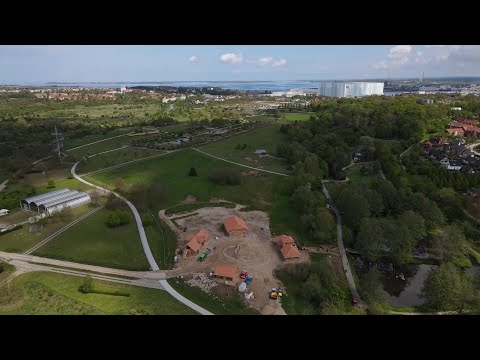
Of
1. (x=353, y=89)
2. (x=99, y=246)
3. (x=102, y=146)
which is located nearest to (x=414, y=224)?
(x=99, y=246)

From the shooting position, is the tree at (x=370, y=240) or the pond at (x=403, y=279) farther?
the tree at (x=370, y=240)

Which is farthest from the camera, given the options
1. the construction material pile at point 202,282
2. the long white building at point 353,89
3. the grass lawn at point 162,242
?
the long white building at point 353,89

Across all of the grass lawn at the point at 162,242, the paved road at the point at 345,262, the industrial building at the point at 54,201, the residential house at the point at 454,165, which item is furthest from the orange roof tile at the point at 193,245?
the residential house at the point at 454,165

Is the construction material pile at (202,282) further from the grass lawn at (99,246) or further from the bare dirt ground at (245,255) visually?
the grass lawn at (99,246)

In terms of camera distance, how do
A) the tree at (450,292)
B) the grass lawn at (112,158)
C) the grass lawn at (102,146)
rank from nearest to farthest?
the tree at (450,292)
the grass lawn at (112,158)
the grass lawn at (102,146)

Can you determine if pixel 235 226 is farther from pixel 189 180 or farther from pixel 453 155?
pixel 453 155

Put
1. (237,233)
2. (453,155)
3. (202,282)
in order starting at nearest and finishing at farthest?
(202,282)
(237,233)
(453,155)

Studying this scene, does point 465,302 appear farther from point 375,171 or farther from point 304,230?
point 375,171
